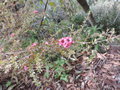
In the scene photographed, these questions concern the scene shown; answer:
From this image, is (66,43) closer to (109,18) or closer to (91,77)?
(91,77)

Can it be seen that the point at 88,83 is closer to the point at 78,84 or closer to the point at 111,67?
the point at 78,84

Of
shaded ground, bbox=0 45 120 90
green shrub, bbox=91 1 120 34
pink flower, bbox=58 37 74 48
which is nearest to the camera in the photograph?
shaded ground, bbox=0 45 120 90

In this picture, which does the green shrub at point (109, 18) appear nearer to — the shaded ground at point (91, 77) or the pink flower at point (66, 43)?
the shaded ground at point (91, 77)

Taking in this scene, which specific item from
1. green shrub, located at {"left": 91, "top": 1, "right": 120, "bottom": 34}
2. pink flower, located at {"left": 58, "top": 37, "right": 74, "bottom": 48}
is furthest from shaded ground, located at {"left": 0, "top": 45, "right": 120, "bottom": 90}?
green shrub, located at {"left": 91, "top": 1, "right": 120, "bottom": 34}

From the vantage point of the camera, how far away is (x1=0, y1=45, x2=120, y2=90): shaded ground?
1.10 meters

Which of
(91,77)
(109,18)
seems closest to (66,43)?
(91,77)

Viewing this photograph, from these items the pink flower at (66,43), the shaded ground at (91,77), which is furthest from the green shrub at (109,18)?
the pink flower at (66,43)

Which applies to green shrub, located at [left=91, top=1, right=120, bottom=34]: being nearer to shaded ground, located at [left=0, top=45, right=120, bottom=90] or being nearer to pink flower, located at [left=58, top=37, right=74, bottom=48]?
shaded ground, located at [left=0, top=45, right=120, bottom=90]

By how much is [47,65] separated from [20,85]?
0.38 m

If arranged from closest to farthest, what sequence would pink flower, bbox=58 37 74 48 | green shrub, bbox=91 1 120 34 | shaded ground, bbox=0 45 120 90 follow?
shaded ground, bbox=0 45 120 90
pink flower, bbox=58 37 74 48
green shrub, bbox=91 1 120 34

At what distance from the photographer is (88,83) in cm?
116

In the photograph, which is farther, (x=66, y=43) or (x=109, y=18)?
(x=109, y=18)

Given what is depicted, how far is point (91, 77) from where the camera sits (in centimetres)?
115

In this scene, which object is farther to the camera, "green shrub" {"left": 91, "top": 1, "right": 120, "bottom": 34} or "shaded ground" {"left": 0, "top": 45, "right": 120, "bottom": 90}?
"green shrub" {"left": 91, "top": 1, "right": 120, "bottom": 34}
